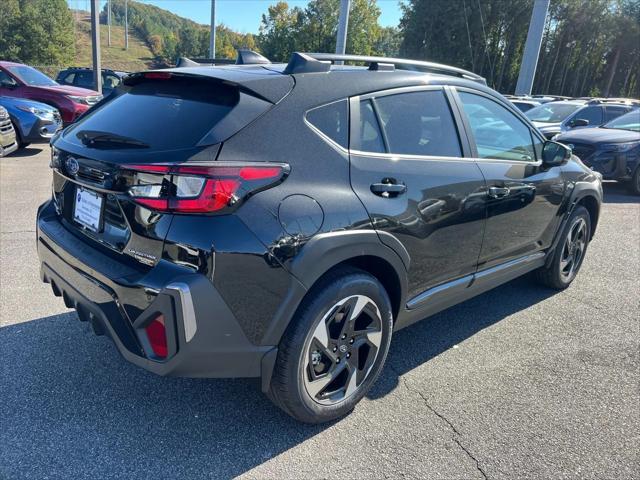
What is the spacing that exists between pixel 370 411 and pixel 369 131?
1.52 m

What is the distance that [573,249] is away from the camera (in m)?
4.77

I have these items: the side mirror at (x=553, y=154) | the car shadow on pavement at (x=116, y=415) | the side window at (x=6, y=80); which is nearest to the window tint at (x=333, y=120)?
the car shadow on pavement at (x=116, y=415)

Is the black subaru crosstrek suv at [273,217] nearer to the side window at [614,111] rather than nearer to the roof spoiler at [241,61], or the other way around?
the roof spoiler at [241,61]

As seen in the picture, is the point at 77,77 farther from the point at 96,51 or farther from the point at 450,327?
the point at 450,327

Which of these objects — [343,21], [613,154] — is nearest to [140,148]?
[613,154]

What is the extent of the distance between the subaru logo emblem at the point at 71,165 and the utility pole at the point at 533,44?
1985cm

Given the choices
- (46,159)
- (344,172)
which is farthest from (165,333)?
(46,159)

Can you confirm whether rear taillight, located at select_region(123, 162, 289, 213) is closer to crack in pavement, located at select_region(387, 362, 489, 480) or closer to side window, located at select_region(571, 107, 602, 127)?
crack in pavement, located at select_region(387, 362, 489, 480)

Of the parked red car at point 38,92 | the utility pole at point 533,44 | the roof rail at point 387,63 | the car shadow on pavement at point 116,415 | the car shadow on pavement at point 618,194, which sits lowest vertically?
the car shadow on pavement at point 116,415

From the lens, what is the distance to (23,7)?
44.4 metres

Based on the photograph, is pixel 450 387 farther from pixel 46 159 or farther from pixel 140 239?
pixel 46 159

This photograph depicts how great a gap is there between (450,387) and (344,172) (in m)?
1.52

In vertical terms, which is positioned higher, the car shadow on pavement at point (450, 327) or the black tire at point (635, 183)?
the black tire at point (635, 183)

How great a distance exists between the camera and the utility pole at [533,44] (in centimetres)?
1868
